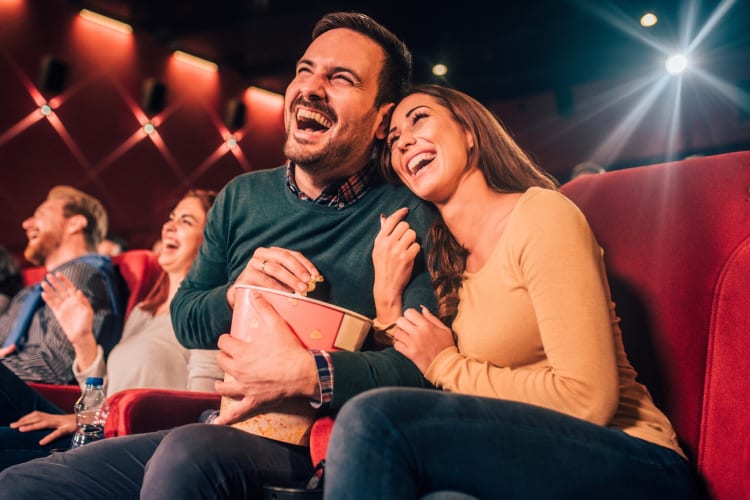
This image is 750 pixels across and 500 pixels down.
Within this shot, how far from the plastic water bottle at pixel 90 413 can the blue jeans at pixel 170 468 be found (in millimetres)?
575

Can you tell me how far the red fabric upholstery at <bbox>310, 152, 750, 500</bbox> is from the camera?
0.95 meters

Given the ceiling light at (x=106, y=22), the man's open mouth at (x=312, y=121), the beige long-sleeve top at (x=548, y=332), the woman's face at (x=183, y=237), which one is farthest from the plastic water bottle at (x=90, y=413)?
the ceiling light at (x=106, y=22)

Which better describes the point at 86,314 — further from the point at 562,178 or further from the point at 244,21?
the point at 562,178

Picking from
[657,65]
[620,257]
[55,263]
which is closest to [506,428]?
[620,257]

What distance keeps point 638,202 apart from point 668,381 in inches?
13.3

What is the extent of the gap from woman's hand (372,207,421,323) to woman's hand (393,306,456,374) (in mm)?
69

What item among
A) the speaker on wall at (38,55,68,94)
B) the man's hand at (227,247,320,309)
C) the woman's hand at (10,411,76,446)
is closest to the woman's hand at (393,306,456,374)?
the man's hand at (227,247,320,309)

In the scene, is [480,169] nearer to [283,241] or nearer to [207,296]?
[283,241]

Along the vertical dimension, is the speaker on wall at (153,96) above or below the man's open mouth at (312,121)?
above

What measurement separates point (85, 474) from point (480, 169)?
91 cm

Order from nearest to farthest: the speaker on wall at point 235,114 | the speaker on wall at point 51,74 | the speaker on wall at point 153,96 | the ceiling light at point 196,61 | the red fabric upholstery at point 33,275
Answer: the red fabric upholstery at point 33,275 → the speaker on wall at point 51,74 → the speaker on wall at point 153,96 → the ceiling light at point 196,61 → the speaker on wall at point 235,114

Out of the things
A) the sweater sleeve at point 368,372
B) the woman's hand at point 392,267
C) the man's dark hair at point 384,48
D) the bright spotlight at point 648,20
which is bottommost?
the sweater sleeve at point 368,372

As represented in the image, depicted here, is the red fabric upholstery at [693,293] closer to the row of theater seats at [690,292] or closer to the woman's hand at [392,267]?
the row of theater seats at [690,292]

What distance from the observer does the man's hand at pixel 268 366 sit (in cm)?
93
